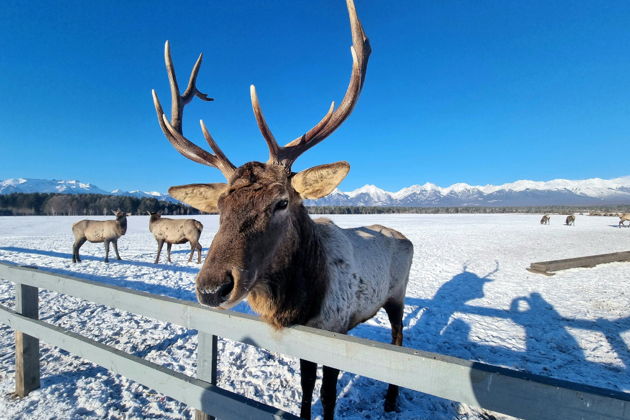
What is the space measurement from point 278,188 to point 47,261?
13.3 m

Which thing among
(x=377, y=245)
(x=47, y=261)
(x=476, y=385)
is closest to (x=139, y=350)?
(x=377, y=245)

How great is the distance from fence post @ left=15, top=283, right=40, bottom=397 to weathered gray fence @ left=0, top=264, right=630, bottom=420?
2 cm

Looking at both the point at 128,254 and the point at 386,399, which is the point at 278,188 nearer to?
the point at 386,399

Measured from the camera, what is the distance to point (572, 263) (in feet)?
34.6

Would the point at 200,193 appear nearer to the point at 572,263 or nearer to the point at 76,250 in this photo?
the point at 76,250

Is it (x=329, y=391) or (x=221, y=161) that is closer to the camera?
Result: (x=221, y=161)

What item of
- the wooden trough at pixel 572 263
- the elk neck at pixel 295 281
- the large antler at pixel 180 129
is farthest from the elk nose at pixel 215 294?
the wooden trough at pixel 572 263

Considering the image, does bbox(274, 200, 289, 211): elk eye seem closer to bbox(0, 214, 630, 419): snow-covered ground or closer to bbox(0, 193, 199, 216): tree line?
bbox(0, 214, 630, 419): snow-covered ground

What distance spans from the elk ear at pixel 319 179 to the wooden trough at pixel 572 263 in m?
11.2

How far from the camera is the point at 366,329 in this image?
5.61 meters

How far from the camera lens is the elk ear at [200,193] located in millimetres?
2561

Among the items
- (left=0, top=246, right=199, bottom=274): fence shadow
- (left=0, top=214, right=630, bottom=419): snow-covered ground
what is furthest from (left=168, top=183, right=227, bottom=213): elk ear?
(left=0, top=246, right=199, bottom=274): fence shadow

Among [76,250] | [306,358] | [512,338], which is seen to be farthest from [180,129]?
[76,250]

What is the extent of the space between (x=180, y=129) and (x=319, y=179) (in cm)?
194
